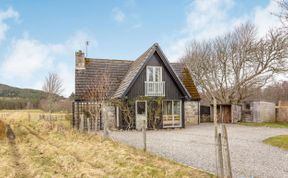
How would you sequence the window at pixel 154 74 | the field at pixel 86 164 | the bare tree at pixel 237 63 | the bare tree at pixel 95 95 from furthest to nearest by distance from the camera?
1. the bare tree at pixel 237 63
2. the window at pixel 154 74
3. the bare tree at pixel 95 95
4. the field at pixel 86 164

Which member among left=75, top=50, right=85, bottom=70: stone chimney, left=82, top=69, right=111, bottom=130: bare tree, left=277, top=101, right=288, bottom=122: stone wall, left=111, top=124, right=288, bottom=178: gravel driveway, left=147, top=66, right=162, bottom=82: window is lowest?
left=111, top=124, right=288, bottom=178: gravel driveway

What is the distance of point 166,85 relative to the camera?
1914 centimetres

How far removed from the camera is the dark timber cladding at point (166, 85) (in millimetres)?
18266

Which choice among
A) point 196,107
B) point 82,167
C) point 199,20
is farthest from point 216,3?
point 82,167

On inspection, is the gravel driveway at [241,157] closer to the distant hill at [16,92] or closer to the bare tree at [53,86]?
the bare tree at [53,86]

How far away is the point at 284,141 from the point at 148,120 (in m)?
9.37

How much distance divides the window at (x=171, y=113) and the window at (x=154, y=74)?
189cm

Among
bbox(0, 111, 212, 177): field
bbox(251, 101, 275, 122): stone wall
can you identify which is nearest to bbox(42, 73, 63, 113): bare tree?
bbox(251, 101, 275, 122): stone wall

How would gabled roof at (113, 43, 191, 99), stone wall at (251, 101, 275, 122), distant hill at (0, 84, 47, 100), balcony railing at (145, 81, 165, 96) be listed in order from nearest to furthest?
gabled roof at (113, 43, 191, 99), balcony railing at (145, 81, 165, 96), stone wall at (251, 101, 275, 122), distant hill at (0, 84, 47, 100)

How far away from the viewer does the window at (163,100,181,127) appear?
19.1 meters

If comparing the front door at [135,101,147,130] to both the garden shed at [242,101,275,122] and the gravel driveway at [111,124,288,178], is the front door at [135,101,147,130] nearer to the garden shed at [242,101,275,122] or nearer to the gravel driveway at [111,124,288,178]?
the gravel driveway at [111,124,288,178]

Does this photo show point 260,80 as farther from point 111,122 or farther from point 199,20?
point 111,122

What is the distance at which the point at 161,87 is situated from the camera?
19.0m

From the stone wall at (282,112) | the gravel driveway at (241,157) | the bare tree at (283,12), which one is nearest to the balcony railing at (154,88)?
the gravel driveway at (241,157)
